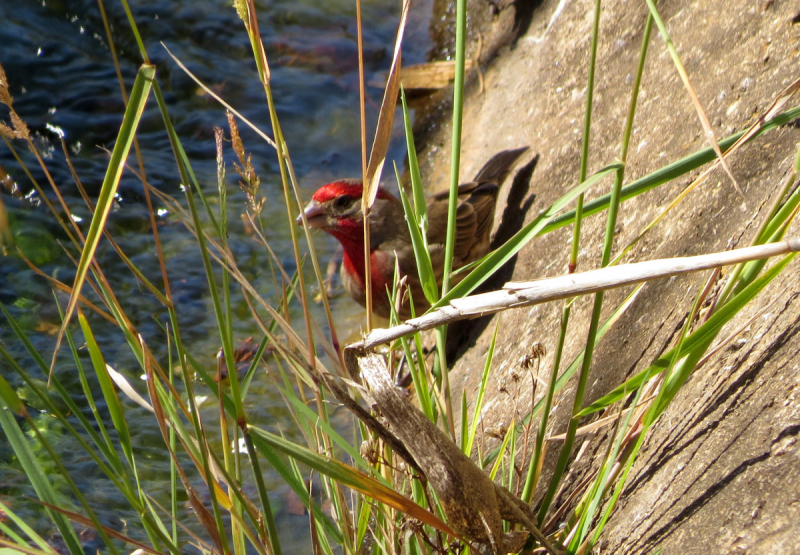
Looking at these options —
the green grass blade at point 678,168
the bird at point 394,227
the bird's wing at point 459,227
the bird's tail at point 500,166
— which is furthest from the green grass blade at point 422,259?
the bird's tail at point 500,166

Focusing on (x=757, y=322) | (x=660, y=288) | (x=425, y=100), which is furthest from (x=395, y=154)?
(x=757, y=322)

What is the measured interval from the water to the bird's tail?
4.45 feet

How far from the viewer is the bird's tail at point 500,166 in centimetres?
473

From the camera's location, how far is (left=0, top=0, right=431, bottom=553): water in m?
3.86

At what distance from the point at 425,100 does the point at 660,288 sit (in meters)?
4.60

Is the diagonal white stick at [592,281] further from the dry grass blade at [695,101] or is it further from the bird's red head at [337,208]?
the bird's red head at [337,208]

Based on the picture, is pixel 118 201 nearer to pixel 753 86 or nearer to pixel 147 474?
pixel 147 474

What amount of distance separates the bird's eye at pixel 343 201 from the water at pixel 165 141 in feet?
3.55

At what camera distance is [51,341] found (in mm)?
3885

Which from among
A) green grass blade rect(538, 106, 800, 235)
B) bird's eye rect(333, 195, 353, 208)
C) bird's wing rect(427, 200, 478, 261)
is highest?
bird's eye rect(333, 195, 353, 208)

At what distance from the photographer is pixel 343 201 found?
13.7 ft

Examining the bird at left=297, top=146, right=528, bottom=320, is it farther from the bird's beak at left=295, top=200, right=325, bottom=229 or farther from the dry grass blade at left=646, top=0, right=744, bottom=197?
the dry grass blade at left=646, top=0, right=744, bottom=197

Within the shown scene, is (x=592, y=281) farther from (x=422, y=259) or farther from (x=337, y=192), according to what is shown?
(x=337, y=192)

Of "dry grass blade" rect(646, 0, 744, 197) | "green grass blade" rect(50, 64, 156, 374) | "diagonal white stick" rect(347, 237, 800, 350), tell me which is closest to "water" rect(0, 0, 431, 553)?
"green grass blade" rect(50, 64, 156, 374)
